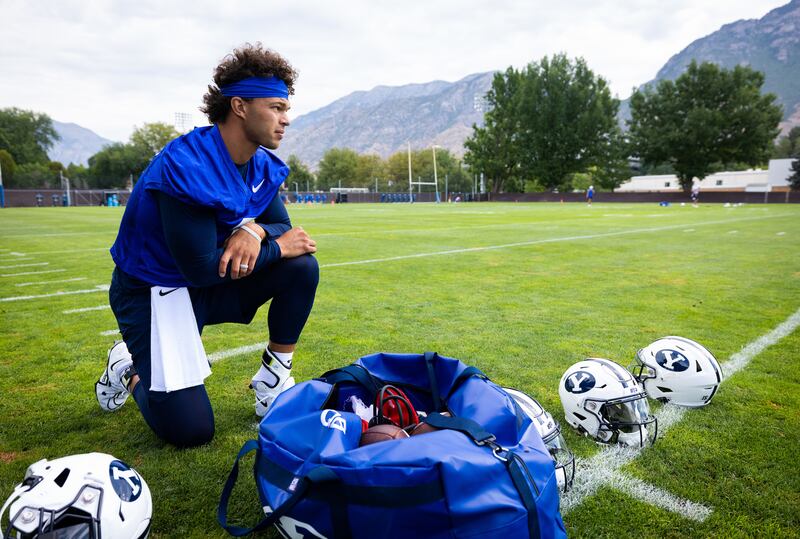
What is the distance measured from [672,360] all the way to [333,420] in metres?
2.33

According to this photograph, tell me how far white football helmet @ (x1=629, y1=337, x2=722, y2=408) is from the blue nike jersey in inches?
106

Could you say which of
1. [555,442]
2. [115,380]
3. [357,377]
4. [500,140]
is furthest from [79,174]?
[555,442]

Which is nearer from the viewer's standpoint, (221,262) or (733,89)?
(221,262)

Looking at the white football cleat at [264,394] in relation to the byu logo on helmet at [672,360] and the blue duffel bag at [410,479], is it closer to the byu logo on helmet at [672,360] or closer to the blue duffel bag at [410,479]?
the blue duffel bag at [410,479]

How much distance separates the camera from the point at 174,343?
2.46m

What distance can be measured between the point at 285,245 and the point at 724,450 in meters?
2.60

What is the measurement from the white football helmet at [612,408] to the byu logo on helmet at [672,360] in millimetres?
553

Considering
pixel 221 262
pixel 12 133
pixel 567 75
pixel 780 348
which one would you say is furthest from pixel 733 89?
pixel 12 133

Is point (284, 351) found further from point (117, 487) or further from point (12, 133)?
point (12, 133)

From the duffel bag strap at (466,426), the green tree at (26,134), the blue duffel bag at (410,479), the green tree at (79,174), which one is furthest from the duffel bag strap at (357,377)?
the green tree at (26,134)

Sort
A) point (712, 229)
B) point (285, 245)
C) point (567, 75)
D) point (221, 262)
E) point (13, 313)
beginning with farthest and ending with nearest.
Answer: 1. point (567, 75)
2. point (712, 229)
3. point (13, 313)
4. point (285, 245)
5. point (221, 262)

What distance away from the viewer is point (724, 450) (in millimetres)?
2469

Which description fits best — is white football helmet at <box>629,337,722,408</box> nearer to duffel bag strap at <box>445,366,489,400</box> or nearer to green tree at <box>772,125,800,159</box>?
duffel bag strap at <box>445,366,489,400</box>

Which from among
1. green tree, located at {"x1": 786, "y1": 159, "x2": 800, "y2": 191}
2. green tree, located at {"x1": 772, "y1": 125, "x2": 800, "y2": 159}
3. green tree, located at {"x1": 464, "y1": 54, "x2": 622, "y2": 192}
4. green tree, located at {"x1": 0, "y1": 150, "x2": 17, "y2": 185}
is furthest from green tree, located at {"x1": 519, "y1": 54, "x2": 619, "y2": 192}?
green tree, located at {"x1": 0, "y1": 150, "x2": 17, "y2": 185}
